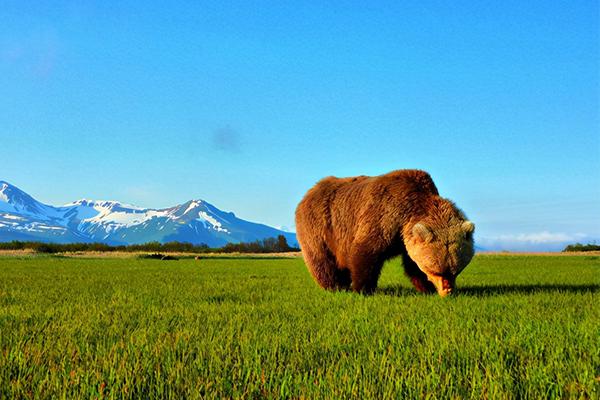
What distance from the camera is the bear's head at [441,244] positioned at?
30.2 feet

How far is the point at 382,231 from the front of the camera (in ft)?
32.2

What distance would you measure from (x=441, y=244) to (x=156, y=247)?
72169 millimetres

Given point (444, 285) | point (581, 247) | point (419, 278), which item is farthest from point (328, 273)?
Result: point (581, 247)

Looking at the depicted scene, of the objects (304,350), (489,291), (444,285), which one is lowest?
(304,350)

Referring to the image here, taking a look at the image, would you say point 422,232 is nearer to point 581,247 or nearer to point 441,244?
point 441,244

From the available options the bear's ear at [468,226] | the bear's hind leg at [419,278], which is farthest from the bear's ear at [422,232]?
the bear's hind leg at [419,278]

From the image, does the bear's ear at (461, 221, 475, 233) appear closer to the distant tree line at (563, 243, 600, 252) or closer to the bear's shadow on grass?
the bear's shadow on grass

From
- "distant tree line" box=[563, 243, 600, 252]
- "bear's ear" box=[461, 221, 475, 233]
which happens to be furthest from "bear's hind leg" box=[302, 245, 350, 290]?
"distant tree line" box=[563, 243, 600, 252]

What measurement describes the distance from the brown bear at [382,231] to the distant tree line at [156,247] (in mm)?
60506

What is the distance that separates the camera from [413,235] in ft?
31.1

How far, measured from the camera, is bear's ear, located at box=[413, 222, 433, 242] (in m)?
9.19

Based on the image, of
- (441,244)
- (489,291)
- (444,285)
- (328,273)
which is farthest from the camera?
(328,273)

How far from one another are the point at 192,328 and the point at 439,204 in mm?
5593

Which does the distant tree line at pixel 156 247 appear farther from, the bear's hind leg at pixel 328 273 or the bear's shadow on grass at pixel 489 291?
the bear's shadow on grass at pixel 489 291
